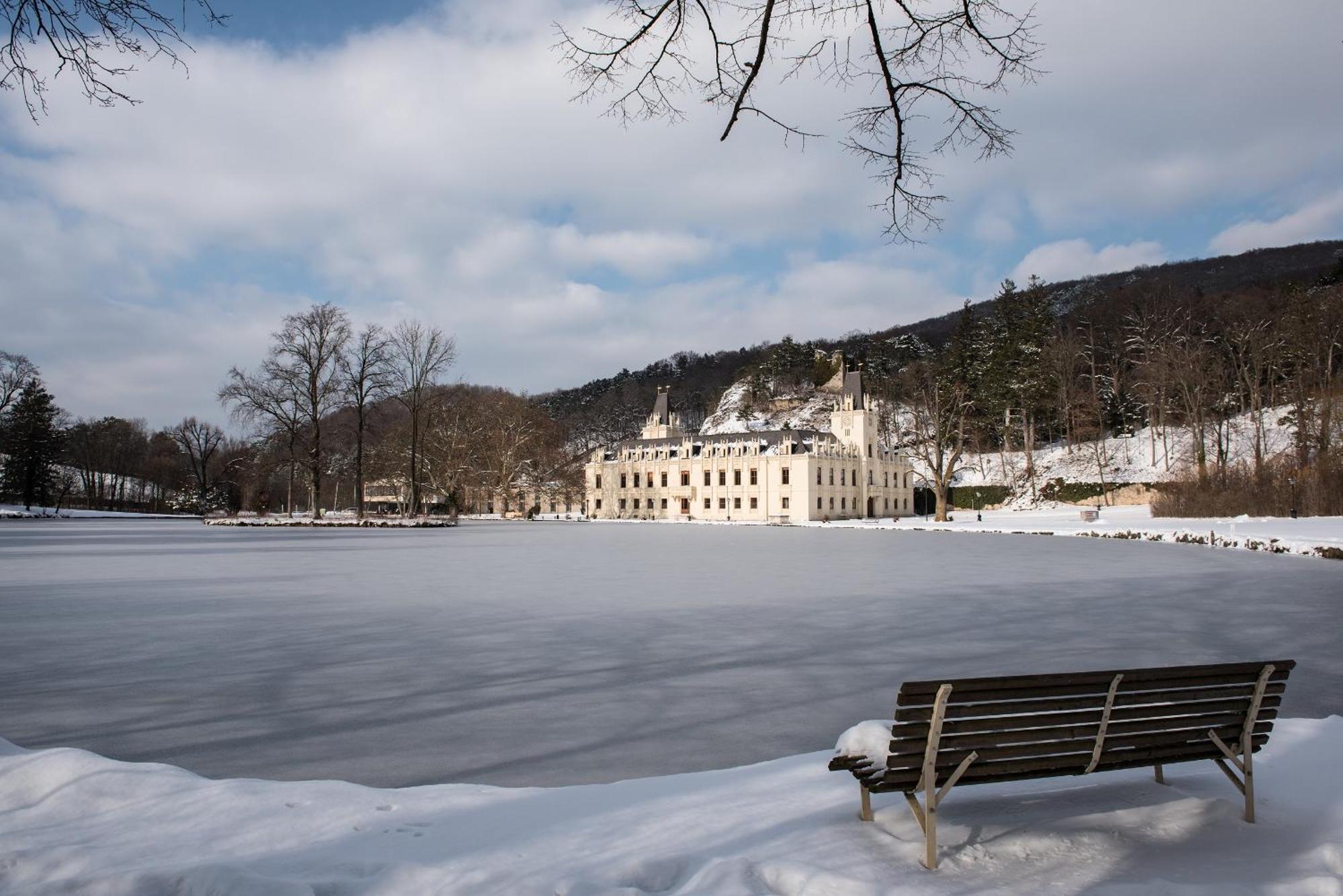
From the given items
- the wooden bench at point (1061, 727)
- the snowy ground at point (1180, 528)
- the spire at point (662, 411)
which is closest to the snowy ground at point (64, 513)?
the spire at point (662, 411)

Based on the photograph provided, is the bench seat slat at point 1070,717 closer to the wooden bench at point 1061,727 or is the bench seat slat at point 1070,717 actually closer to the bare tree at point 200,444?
the wooden bench at point 1061,727

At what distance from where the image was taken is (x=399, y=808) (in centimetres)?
407

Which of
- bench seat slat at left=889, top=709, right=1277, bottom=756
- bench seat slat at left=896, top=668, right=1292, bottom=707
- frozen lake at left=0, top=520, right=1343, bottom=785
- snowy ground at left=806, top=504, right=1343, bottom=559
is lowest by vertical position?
snowy ground at left=806, top=504, right=1343, bottom=559

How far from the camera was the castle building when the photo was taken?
7525cm

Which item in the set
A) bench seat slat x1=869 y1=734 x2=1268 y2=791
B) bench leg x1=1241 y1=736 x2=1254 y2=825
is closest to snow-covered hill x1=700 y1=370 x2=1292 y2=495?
bench leg x1=1241 y1=736 x2=1254 y2=825

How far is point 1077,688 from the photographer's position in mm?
3914

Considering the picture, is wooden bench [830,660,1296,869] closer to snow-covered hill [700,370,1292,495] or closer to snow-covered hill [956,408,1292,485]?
snow-covered hill [700,370,1292,495]

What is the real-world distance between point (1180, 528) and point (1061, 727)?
36.1 metres

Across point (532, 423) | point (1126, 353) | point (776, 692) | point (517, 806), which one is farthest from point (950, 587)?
point (1126, 353)

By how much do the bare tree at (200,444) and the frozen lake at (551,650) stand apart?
61804 mm

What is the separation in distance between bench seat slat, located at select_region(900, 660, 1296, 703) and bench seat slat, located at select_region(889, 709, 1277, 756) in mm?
228

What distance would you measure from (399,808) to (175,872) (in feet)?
3.47

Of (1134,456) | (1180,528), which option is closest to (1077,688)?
(1180,528)

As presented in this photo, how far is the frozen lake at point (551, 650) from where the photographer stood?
18.0ft
